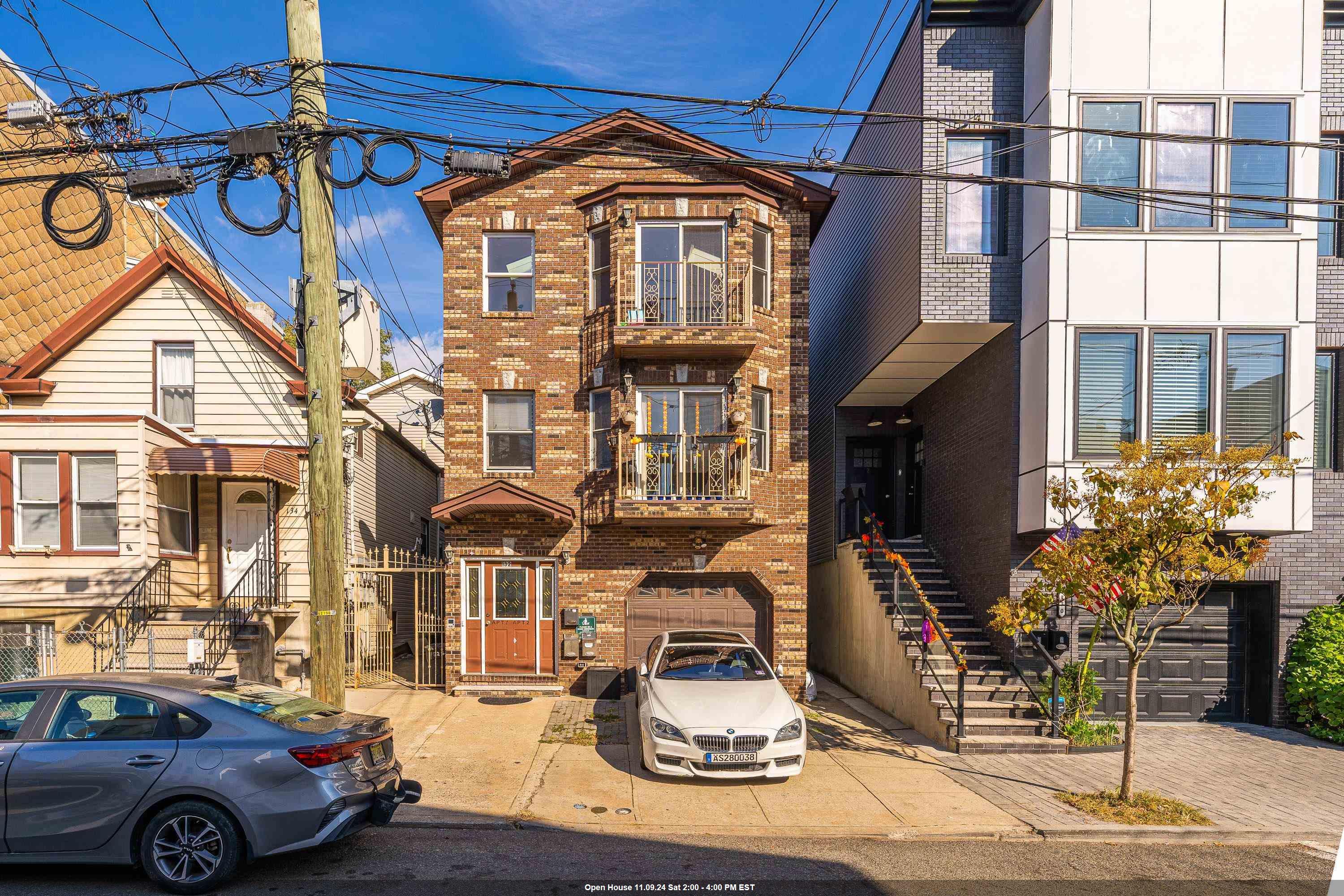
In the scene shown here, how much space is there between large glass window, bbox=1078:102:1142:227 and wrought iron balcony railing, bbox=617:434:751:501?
6133 mm

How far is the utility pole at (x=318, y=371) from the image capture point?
26.5 ft

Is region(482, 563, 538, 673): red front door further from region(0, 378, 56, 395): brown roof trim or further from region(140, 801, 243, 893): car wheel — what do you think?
region(0, 378, 56, 395): brown roof trim

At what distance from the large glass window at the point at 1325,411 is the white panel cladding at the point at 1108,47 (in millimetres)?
5092

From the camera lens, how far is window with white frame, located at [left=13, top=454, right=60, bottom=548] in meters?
12.1

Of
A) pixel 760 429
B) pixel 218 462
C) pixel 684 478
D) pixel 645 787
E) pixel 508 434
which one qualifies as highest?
pixel 760 429

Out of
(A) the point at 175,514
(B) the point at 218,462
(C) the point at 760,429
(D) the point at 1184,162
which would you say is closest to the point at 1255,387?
(D) the point at 1184,162

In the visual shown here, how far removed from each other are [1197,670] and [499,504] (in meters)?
Answer: 11.2

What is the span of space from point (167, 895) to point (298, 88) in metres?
7.57

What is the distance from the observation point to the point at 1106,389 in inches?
429

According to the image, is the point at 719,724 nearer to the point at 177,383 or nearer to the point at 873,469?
the point at 873,469

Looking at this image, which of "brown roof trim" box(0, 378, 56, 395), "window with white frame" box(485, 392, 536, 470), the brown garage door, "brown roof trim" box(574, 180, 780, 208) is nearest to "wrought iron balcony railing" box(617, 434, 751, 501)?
the brown garage door

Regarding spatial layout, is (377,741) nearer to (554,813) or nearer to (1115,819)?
(554,813)

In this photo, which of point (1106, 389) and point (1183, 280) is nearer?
point (1183, 280)

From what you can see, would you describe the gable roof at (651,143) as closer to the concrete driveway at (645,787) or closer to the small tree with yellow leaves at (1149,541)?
the small tree with yellow leaves at (1149,541)
